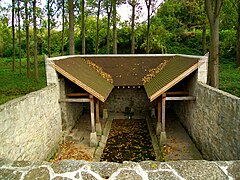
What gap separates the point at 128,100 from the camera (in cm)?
1498

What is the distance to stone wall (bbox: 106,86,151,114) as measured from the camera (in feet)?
48.7

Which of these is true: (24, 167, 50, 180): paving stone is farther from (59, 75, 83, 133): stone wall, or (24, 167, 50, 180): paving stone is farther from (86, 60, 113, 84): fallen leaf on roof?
(86, 60, 113, 84): fallen leaf on roof

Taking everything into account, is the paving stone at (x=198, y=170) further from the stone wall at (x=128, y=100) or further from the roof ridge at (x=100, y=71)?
the stone wall at (x=128, y=100)

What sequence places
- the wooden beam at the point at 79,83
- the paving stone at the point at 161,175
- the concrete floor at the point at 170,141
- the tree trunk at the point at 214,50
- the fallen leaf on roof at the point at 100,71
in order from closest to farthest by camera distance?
the paving stone at the point at 161,175 → the concrete floor at the point at 170,141 → the wooden beam at the point at 79,83 → the tree trunk at the point at 214,50 → the fallen leaf on roof at the point at 100,71

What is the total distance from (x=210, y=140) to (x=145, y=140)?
3.84 meters

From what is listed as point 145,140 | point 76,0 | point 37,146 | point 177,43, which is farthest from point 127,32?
point 37,146

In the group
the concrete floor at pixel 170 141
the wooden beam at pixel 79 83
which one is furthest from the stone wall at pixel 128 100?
the wooden beam at pixel 79 83

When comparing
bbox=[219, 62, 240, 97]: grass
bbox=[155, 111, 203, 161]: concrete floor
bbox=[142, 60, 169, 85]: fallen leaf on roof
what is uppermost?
bbox=[142, 60, 169, 85]: fallen leaf on roof

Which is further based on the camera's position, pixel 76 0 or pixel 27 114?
pixel 76 0

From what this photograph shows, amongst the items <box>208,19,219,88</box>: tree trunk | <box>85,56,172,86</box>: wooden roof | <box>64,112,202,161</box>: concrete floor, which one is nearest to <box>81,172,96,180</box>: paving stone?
<box>64,112,202,161</box>: concrete floor

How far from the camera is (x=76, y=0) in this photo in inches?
736

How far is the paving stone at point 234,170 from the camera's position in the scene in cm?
382

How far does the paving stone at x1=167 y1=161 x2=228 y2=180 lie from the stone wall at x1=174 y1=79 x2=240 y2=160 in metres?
2.09

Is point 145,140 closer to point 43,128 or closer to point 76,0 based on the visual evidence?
point 43,128
